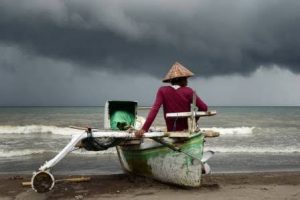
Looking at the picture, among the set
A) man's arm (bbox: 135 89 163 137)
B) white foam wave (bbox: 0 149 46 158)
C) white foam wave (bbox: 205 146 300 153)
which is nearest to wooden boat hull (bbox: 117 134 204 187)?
man's arm (bbox: 135 89 163 137)

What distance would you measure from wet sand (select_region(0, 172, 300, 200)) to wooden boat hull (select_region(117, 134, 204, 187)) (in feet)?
0.71

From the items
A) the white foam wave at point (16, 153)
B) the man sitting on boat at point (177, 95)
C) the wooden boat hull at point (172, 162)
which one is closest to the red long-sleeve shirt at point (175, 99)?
the man sitting on boat at point (177, 95)

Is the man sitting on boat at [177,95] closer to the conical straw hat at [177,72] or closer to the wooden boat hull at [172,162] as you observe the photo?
the conical straw hat at [177,72]

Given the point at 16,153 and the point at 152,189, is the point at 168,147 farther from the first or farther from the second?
the point at 16,153

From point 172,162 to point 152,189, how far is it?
77 cm

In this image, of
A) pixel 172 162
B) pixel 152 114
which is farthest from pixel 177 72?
pixel 172 162

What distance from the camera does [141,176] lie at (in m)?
9.30

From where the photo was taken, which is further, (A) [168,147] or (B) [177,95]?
(B) [177,95]

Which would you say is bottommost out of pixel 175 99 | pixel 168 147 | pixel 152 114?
pixel 168 147

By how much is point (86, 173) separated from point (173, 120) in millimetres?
3995

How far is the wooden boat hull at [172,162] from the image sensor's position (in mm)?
7613

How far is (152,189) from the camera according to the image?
8.22 m

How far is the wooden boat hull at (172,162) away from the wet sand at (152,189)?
22 centimetres

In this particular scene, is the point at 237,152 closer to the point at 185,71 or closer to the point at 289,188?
the point at 289,188
